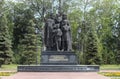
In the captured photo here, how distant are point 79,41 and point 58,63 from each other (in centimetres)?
2457

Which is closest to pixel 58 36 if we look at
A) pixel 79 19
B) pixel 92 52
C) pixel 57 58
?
pixel 57 58

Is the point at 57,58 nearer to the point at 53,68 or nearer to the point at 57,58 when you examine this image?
the point at 57,58

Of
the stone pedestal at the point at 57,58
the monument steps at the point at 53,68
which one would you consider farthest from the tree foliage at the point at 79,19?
the monument steps at the point at 53,68

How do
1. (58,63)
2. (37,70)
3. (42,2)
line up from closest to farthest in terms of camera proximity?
1. (37,70)
2. (58,63)
3. (42,2)

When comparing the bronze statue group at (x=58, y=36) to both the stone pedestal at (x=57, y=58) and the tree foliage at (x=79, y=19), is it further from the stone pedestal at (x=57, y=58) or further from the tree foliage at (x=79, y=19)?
the tree foliage at (x=79, y=19)

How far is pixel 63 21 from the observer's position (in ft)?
79.8

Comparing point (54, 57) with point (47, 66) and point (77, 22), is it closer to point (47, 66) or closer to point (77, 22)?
point (47, 66)

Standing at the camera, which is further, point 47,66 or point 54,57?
point 54,57

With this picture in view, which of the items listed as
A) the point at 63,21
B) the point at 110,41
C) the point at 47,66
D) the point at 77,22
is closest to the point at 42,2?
the point at 77,22

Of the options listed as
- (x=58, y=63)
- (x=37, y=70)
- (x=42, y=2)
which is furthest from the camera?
(x=42, y=2)

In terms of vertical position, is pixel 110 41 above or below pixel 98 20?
below

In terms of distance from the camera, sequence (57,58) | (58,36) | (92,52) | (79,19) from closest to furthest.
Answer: (57,58)
(58,36)
(92,52)
(79,19)

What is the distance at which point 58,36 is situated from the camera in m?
24.0

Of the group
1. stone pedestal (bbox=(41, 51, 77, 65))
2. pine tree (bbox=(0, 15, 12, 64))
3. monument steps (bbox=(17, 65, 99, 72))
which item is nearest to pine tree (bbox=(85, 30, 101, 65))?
pine tree (bbox=(0, 15, 12, 64))
